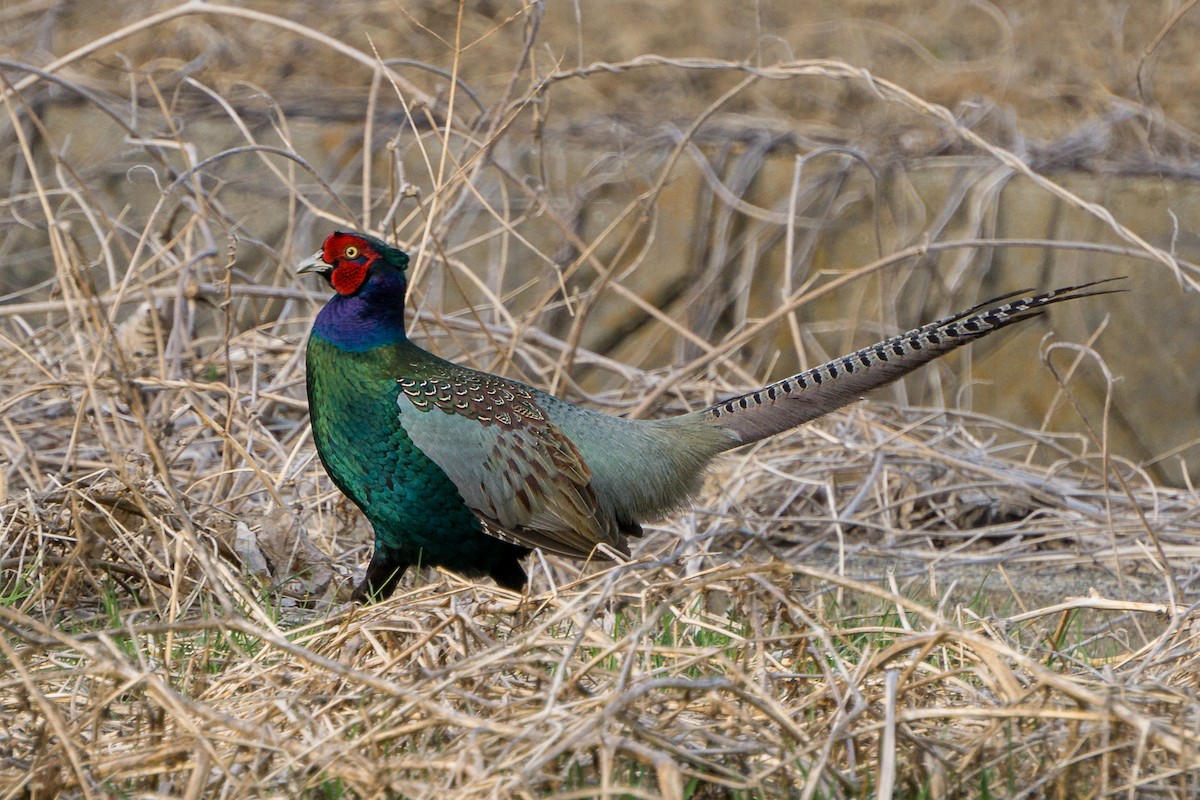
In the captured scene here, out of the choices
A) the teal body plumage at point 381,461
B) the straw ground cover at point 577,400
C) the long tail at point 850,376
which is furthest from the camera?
the teal body plumage at point 381,461

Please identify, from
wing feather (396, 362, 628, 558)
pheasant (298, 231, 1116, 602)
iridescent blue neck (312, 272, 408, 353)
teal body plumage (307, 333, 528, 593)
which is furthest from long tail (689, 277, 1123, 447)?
iridescent blue neck (312, 272, 408, 353)

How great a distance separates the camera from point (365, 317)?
11.8 feet

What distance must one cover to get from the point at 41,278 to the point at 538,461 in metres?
3.53

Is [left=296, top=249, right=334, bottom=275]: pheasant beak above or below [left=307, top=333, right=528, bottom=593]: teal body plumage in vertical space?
above

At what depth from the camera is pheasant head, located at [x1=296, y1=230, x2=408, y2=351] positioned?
3.59 m

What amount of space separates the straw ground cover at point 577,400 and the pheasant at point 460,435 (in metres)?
0.26

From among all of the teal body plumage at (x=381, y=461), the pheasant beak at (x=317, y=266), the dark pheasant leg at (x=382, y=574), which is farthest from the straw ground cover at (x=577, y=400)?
the pheasant beak at (x=317, y=266)

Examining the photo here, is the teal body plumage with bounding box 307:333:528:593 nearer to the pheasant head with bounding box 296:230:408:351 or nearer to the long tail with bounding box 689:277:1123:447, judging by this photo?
the pheasant head with bounding box 296:230:408:351

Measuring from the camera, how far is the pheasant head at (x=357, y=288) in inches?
141

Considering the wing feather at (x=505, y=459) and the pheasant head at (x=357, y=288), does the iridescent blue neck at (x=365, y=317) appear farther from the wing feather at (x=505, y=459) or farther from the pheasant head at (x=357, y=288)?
the wing feather at (x=505, y=459)

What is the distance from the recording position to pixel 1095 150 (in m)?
6.54

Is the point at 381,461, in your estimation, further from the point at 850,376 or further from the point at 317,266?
the point at 850,376

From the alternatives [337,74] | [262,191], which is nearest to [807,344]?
[262,191]

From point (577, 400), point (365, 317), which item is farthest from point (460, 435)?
point (577, 400)
